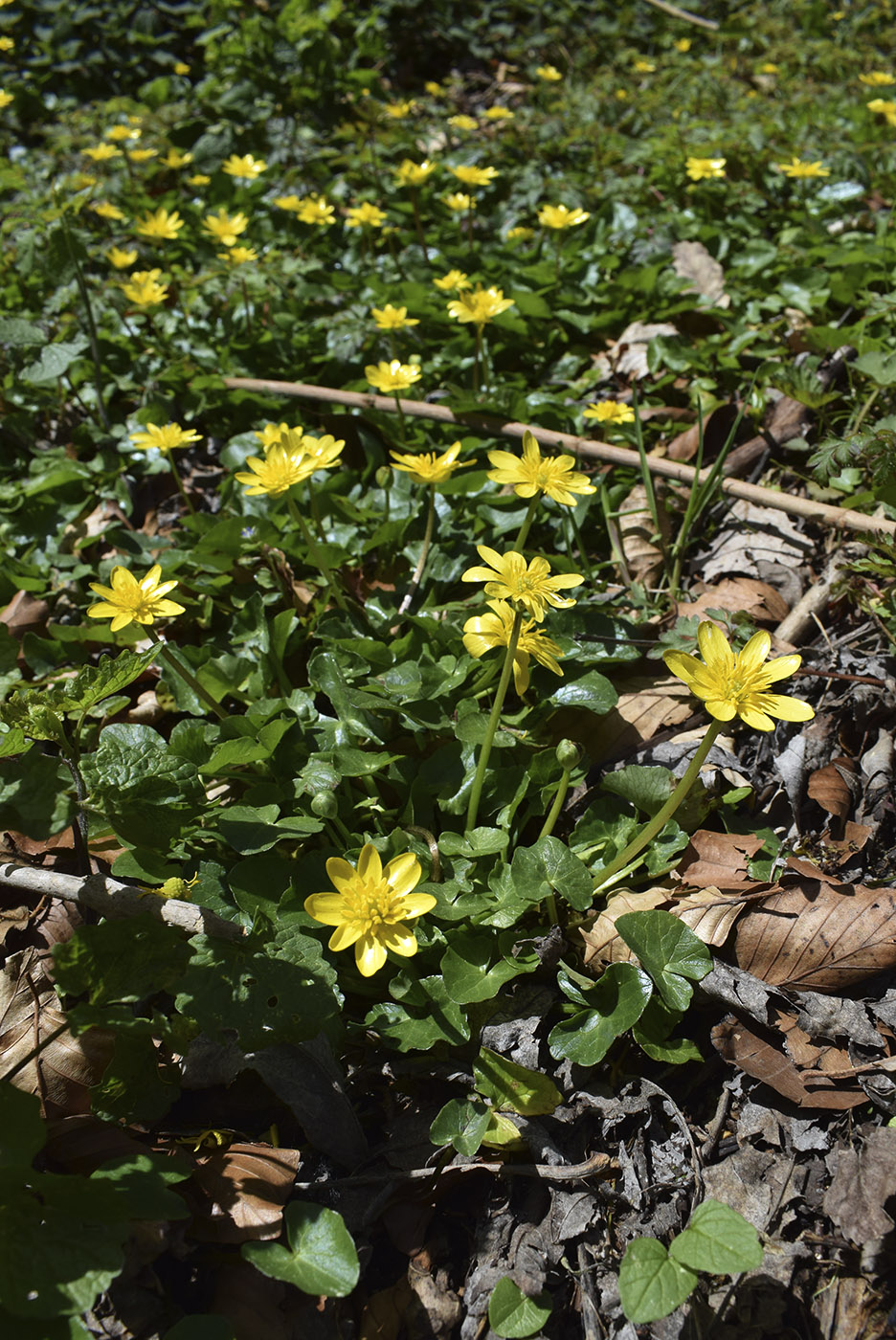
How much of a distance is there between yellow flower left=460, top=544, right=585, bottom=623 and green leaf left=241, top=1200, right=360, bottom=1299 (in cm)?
126

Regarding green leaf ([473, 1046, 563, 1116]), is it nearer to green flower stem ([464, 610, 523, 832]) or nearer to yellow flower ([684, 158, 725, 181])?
green flower stem ([464, 610, 523, 832])

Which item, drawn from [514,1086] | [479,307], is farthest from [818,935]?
[479,307]

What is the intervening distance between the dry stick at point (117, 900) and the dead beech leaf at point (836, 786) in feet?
4.77

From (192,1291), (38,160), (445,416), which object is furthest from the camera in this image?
(38,160)

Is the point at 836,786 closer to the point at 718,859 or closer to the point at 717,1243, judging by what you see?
the point at 718,859

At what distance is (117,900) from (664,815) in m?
1.19

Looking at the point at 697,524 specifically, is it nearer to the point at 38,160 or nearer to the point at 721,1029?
the point at 721,1029

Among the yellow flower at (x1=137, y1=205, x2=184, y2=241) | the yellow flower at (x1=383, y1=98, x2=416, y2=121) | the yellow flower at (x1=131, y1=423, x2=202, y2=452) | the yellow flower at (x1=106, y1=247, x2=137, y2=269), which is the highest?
the yellow flower at (x1=383, y1=98, x2=416, y2=121)

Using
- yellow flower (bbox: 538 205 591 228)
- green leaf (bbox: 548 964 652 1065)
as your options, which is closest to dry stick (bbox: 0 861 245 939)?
green leaf (bbox: 548 964 652 1065)

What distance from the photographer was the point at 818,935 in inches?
78.0

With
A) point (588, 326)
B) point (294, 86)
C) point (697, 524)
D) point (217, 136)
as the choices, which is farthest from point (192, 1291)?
point (294, 86)

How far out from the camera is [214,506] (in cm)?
362

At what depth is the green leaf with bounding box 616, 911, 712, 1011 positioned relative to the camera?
1838 mm

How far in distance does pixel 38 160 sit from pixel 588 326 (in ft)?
17.0
